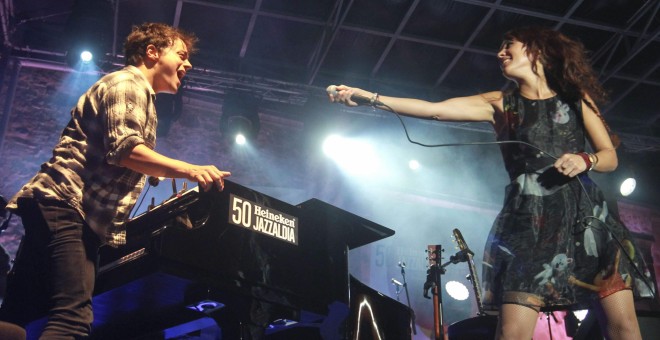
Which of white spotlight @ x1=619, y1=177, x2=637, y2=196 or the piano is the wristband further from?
white spotlight @ x1=619, y1=177, x2=637, y2=196

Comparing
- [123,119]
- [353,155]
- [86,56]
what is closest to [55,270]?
[123,119]

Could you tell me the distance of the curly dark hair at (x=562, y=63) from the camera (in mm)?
2789

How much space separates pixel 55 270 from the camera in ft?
7.49

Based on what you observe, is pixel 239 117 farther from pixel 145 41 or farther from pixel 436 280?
pixel 145 41

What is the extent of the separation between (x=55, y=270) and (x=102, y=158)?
1.70 ft

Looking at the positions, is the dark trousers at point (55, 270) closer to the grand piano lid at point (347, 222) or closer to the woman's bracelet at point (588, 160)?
the grand piano lid at point (347, 222)

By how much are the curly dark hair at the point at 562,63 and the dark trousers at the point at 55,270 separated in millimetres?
2222

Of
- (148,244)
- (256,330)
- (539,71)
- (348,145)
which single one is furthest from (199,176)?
(348,145)

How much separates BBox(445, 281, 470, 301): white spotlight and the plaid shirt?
7727 mm

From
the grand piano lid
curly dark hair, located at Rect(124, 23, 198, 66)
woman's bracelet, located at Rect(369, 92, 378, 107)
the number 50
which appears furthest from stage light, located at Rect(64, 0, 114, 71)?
woman's bracelet, located at Rect(369, 92, 378, 107)

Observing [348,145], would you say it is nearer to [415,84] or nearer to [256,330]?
[415,84]

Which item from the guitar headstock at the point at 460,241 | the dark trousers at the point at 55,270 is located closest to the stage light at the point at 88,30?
the guitar headstock at the point at 460,241

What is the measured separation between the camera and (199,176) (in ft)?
7.73

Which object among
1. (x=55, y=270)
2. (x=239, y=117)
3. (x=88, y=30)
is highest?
(x=88, y=30)
